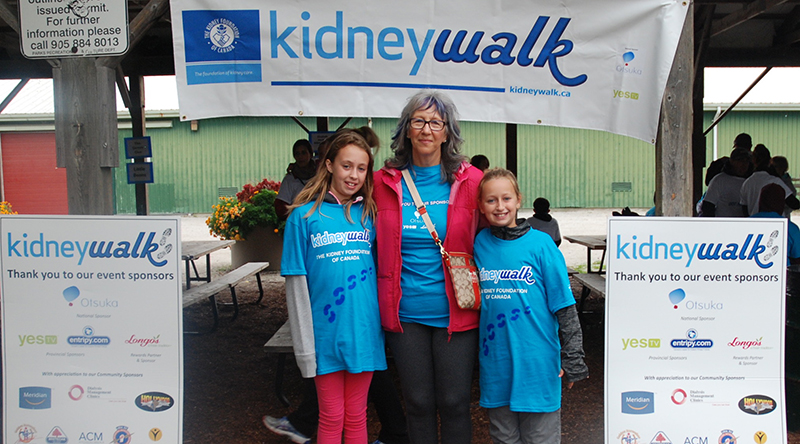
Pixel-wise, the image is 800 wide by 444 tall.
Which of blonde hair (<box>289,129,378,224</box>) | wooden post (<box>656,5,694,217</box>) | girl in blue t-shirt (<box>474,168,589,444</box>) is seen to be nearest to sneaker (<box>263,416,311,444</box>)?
girl in blue t-shirt (<box>474,168,589,444</box>)

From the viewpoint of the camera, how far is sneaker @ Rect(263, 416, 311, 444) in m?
3.28

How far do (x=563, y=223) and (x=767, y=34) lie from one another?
880 cm

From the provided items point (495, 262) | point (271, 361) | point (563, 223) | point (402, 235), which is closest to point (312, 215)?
point (402, 235)

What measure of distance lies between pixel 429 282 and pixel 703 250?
1.27 metres

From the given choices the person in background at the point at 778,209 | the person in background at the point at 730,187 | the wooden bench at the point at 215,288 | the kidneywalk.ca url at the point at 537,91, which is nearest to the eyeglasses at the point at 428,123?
the kidneywalk.ca url at the point at 537,91

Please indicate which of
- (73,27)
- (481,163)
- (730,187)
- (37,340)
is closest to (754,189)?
(730,187)

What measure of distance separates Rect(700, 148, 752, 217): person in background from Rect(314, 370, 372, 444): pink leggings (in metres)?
5.00

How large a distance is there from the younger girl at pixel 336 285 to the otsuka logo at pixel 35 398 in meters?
1.25

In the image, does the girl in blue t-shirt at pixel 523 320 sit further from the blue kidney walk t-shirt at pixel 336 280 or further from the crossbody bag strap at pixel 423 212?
the blue kidney walk t-shirt at pixel 336 280

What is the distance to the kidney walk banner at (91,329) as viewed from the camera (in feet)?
8.71

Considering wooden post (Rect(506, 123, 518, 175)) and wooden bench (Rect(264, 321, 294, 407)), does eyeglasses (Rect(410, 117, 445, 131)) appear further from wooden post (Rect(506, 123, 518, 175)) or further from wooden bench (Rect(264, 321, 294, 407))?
wooden post (Rect(506, 123, 518, 175))

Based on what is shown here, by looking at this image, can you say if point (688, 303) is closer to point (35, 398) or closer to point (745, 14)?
point (35, 398)

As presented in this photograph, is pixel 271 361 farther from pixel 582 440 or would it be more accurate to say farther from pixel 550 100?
pixel 550 100

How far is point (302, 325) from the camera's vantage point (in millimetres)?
2406
